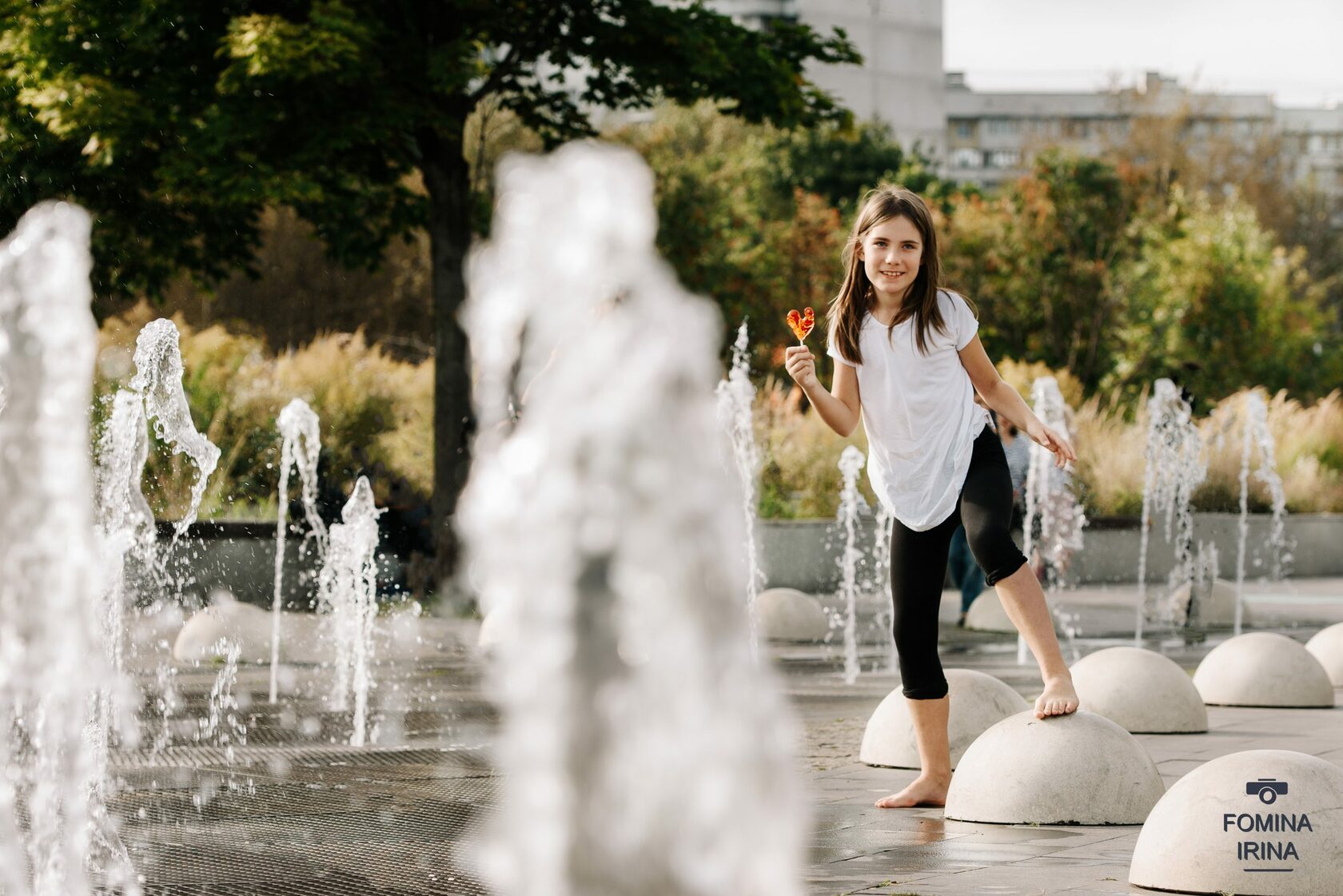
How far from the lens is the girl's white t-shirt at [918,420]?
17.2 feet

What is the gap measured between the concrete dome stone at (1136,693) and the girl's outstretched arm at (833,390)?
2.33m

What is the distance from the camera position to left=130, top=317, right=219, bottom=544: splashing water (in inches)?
390

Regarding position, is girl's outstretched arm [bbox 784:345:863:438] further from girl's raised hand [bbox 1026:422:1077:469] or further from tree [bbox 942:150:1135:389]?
tree [bbox 942:150:1135:389]

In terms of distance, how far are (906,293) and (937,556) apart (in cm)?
78

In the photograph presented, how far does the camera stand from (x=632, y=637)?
5.71 ft

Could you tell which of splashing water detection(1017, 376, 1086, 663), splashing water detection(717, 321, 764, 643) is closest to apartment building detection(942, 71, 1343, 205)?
splashing water detection(1017, 376, 1086, 663)

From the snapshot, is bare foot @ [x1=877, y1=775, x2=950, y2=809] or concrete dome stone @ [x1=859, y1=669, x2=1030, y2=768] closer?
bare foot @ [x1=877, y1=775, x2=950, y2=809]

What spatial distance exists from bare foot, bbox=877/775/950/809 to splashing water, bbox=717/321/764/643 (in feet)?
19.9

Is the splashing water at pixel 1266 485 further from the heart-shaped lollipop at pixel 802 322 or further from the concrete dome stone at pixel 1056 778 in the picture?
the heart-shaped lollipop at pixel 802 322

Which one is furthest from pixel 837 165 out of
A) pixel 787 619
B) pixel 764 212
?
pixel 787 619

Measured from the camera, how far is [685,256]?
91.9 ft

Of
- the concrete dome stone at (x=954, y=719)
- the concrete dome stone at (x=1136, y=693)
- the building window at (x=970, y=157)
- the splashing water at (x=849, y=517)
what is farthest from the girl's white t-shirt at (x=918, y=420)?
the building window at (x=970, y=157)

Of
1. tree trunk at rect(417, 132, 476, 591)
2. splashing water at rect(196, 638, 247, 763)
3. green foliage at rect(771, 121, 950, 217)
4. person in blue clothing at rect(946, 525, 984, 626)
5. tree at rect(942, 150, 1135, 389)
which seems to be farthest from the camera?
green foliage at rect(771, 121, 950, 217)

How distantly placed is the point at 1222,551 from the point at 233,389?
1093 cm
